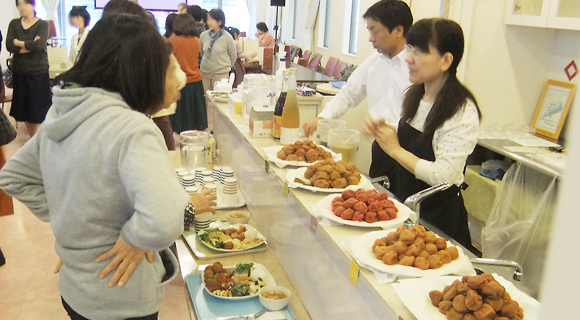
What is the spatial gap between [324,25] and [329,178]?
8636mm

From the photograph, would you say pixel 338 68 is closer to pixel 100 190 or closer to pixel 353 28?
pixel 353 28

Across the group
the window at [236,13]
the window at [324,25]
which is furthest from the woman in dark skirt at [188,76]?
the window at [236,13]

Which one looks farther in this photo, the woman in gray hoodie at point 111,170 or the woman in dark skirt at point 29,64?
the woman in dark skirt at point 29,64

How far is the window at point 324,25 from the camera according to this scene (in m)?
9.71

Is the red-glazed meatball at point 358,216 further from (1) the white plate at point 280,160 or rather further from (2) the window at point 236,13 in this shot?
(2) the window at point 236,13

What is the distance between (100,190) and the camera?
127 cm

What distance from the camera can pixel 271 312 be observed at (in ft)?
5.45

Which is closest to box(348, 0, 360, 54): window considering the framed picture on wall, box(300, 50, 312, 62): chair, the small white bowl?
box(300, 50, 312, 62): chair

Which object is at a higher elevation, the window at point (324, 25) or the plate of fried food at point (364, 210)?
the window at point (324, 25)

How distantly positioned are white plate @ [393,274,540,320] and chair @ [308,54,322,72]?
8.20m

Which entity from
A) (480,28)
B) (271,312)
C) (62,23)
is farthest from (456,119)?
(62,23)

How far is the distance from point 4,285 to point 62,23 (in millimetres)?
9841

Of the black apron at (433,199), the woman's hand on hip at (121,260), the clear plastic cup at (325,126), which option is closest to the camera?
the woman's hand on hip at (121,260)

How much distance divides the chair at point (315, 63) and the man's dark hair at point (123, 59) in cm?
791
